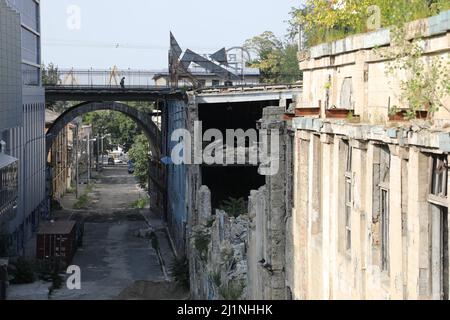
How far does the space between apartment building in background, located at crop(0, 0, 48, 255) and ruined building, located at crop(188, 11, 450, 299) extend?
83.6 ft

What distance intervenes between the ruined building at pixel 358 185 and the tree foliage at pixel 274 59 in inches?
1748

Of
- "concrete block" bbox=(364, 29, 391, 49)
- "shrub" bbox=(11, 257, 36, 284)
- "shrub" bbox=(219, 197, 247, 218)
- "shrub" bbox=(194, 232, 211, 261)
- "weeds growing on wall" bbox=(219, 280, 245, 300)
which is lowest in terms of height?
"shrub" bbox=(11, 257, 36, 284)

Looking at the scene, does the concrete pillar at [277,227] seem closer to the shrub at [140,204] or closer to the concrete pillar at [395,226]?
the concrete pillar at [395,226]

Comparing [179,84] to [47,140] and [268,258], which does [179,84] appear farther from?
[268,258]

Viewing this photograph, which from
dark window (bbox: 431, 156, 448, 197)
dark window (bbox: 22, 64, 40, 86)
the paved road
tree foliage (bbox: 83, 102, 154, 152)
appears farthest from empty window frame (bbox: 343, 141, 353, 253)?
tree foliage (bbox: 83, 102, 154, 152)

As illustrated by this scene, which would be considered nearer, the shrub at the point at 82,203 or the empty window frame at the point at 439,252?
the empty window frame at the point at 439,252

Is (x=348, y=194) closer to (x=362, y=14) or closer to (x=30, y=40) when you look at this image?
(x=362, y=14)

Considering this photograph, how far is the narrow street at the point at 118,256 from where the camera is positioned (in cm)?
3891

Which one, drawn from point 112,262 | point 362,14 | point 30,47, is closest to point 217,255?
point 362,14

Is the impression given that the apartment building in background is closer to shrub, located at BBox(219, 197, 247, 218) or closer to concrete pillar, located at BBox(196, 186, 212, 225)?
concrete pillar, located at BBox(196, 186, 212, 225)

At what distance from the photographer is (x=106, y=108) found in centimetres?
6981

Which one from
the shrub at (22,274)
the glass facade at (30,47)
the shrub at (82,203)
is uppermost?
the glass facade at (30,47)

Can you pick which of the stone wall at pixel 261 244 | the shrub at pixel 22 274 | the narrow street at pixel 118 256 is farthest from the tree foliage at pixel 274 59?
the stone wall at pixel 261 244

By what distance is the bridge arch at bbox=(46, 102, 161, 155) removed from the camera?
68.8 m
